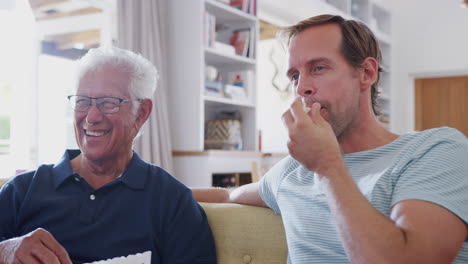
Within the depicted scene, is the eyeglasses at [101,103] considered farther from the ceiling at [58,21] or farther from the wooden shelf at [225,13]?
the wooden shelf at [225,13]

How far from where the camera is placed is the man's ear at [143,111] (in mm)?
1660

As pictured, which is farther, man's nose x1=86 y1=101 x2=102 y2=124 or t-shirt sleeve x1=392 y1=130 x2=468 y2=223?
man's nose x1=86 y1=101 x2=102 y2=124

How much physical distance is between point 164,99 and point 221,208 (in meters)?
2.43

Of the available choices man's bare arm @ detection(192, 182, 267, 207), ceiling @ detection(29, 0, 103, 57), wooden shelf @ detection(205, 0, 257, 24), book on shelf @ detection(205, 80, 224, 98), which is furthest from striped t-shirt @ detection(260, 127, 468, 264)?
wooden shelf @ detection(205, 0, 257, 24)

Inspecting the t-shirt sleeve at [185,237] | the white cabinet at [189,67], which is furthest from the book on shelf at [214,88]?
the t-shirt sleeve at [185,237]

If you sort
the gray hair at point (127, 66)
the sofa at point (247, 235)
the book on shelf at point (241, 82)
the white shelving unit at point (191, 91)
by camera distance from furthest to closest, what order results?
the book on shelf at point (241, 82) → the white shelving unit at point (191, 91) → the gray hair at point (127, 66) → the sofa at point (247, 235)

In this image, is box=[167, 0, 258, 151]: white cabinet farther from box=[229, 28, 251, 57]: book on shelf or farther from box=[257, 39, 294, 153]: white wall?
box=[257, 39, 294, 153]: white wall

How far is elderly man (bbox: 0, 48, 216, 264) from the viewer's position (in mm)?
1456

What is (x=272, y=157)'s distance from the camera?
479 centimetres

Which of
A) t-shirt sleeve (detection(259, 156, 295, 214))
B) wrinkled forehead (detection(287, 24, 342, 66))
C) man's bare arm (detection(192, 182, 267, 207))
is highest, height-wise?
wrinkled forehead (detection(287, 24, 342, 66))

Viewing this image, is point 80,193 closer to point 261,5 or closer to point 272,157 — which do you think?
point 272,157

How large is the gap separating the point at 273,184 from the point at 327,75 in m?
0.35

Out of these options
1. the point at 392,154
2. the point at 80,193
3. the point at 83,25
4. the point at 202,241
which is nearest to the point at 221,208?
the point at 202,241

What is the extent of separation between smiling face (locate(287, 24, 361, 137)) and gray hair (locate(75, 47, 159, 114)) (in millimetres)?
496
